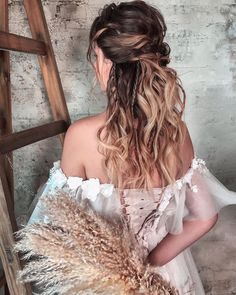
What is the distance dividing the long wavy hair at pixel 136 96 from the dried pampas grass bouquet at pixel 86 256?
27 centimetres

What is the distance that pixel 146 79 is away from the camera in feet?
3.50

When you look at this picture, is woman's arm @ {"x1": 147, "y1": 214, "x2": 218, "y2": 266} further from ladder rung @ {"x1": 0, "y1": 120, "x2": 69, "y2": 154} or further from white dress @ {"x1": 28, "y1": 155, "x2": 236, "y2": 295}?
ladder rung @ {"x1": 0, "y1": 120, "x2": 69, "y2": 154}

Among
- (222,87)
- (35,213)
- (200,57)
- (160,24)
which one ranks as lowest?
(35,213)

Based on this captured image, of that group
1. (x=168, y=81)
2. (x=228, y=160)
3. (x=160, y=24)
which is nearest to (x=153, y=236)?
(x=168, y=81)

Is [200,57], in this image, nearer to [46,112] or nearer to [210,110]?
[210,110]

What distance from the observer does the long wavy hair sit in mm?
1050

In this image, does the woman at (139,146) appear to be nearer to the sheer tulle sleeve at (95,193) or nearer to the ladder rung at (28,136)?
the sheer tulle sleeve at (95,193)

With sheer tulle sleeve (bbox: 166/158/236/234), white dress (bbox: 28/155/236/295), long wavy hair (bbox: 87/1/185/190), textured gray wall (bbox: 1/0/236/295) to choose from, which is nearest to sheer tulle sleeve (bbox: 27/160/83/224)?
white dress (bbox: 28/155/236/295)

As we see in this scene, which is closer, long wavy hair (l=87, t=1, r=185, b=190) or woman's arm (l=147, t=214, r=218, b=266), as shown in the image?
long wavy hair (l=87, t=1, r=185, b=190)

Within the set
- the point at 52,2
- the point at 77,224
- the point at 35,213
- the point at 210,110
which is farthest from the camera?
the point at 210,110

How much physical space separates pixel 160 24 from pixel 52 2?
68 centimetres

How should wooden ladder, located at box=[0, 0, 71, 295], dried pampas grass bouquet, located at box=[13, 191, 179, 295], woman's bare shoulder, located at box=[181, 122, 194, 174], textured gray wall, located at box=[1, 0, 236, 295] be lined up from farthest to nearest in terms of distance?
textured gray wall, located at box=[1, 0, 236, 295]
woman's bare shoulder, located at box=[181, 122, 194, 174]
wooden ladder, located at box=[0, 0, 71, 295]
dried pampas grass bouquet, located at box=[13, 191, 179, 295]

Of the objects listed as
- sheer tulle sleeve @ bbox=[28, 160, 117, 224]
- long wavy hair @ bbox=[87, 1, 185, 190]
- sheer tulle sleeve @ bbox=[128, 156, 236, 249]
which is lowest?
sheer tulle sleeve @ bbox=[128, 156, 236, 249]

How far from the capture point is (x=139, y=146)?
43.5 inches
